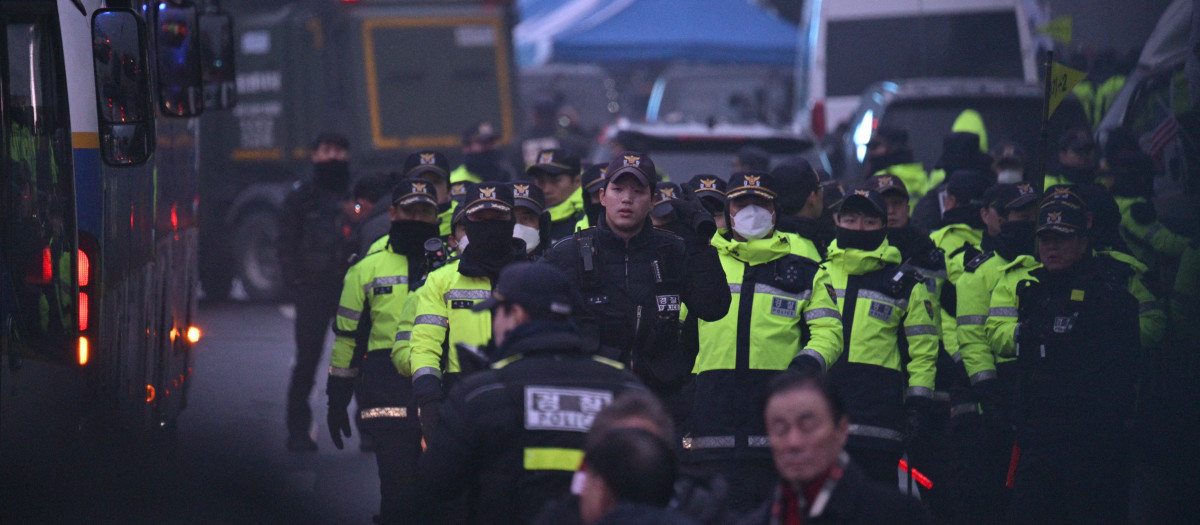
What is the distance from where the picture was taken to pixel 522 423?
4.09m

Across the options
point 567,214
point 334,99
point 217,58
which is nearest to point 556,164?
point 567,214

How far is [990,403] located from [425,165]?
10.4ft

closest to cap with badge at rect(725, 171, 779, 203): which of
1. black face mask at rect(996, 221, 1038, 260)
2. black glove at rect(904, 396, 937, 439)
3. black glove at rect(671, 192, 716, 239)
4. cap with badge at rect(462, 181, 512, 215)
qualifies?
black glove at rect(671, 192, 716, 239)

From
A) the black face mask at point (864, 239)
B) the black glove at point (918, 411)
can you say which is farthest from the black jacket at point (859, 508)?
the black face mask at point (864, 239)

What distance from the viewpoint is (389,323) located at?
273 inches

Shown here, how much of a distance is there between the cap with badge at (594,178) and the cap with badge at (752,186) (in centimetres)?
85

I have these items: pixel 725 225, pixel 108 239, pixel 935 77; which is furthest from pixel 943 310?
pixel 935 77

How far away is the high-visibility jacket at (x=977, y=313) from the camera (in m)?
6.88

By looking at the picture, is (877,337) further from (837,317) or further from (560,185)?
(560,185)

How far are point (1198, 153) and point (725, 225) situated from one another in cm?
224

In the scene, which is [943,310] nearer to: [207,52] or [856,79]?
[207,52]

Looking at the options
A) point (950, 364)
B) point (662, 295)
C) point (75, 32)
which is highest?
point (75, 32)

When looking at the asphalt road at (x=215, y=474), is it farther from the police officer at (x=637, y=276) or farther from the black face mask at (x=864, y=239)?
the black face mask at (x=864, y=239)

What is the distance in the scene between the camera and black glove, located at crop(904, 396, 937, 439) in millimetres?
6559
